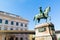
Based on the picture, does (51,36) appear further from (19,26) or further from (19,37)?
(19,26)

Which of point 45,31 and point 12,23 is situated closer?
point 45,31

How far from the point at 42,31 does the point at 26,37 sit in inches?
1432

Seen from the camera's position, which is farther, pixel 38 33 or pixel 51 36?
pixel 38 33

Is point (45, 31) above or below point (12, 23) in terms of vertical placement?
below

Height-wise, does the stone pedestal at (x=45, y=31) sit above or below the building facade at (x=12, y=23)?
below

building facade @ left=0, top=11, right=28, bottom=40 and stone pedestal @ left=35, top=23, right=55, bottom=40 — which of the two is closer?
stone pedestal @ left=35, top=23, right=55, bottom=40

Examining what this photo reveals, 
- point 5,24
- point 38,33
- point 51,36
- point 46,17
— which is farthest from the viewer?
point 5,24

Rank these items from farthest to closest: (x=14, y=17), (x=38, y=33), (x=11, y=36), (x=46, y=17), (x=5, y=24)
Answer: (x=14, y=17) → (x=5, y=24) → (x=11, y=36) → (x=46, y=17) → (x=38, y=33)

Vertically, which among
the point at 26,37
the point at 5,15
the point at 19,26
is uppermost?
the point at 5,15

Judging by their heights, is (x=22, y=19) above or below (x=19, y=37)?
above

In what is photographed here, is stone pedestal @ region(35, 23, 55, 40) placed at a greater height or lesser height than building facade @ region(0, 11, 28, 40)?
lesser

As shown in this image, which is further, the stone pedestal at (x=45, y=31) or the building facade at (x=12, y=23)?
the building facade at (x=12, y=23)

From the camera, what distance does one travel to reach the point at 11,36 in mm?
44562

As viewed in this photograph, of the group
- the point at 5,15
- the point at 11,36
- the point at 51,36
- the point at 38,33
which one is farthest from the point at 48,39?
the point at 5,15
